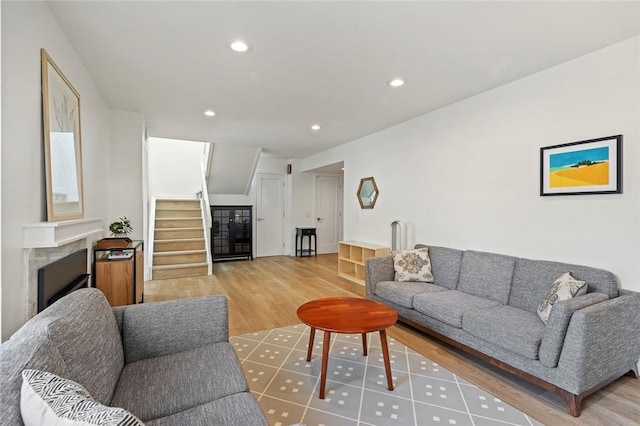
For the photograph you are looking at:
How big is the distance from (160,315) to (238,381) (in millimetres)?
653

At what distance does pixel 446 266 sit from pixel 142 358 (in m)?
2.84

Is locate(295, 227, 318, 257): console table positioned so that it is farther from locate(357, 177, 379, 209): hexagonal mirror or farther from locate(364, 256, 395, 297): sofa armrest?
locate(364, 256, 395, 297): sofa armrest

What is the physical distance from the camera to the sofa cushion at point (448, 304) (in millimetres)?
2518

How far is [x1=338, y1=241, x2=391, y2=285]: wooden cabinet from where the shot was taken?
457cm

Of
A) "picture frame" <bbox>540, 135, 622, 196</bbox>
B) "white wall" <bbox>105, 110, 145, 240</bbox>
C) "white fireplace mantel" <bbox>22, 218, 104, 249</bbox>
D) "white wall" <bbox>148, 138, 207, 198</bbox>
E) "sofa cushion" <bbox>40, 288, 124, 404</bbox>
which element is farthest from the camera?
"white wall" <bbox>148, 138, 207, 198</bbox>

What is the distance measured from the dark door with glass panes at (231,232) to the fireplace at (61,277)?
171 inches

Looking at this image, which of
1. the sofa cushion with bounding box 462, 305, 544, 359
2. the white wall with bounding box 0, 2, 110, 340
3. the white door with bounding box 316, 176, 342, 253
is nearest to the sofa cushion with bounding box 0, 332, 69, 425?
the white wall with bounding box 0, 2, 110, 340

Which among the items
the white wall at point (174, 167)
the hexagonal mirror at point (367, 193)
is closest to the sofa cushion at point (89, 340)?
the hexagonal mirror at point (367, 193)

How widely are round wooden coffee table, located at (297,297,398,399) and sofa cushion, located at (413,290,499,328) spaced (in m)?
0.59

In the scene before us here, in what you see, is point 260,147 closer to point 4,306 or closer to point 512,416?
point 4,306

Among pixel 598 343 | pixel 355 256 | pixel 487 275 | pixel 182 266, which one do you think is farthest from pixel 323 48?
pixel 182 266

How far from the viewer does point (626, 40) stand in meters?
2.20

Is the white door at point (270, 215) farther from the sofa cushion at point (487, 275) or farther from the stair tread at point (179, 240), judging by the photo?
the sofa cushion at point (487, 275)

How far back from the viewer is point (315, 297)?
4098 millimetres
